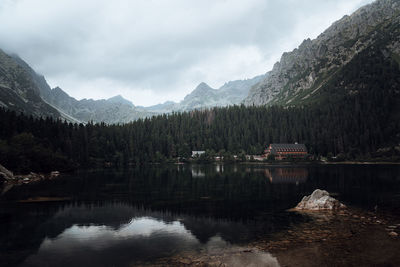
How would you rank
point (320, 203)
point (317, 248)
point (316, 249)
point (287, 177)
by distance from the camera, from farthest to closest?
point (287, 177) < point (320, 203) < point (317, 248) < point (316, 249)

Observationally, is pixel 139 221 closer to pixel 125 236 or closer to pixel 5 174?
pixel 125 236

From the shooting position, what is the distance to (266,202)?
52.7 meters

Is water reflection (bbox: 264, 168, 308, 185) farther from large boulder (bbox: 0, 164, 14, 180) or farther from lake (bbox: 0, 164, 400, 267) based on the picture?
large boulder (bbox: 0, 164, 14, 180)

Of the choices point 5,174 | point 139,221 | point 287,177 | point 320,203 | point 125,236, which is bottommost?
point 125,236

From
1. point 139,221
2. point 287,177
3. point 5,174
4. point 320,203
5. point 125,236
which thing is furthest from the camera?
point 287,177

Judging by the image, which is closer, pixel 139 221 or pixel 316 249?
pixel 316 249

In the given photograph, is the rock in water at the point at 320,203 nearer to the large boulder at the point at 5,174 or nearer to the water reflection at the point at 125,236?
the water reflection at the point at 125,236

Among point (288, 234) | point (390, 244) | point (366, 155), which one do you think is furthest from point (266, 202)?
point (366, 155)

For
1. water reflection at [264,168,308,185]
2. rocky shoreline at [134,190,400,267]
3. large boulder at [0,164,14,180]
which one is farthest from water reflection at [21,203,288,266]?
large boulder at [0,164,14,180]

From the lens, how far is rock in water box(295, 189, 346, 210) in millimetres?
44562

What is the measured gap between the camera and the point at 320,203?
44906 millimetres

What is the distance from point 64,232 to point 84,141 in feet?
521

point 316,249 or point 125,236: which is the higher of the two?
point 316,249

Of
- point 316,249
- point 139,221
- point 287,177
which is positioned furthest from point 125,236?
point 287,177
